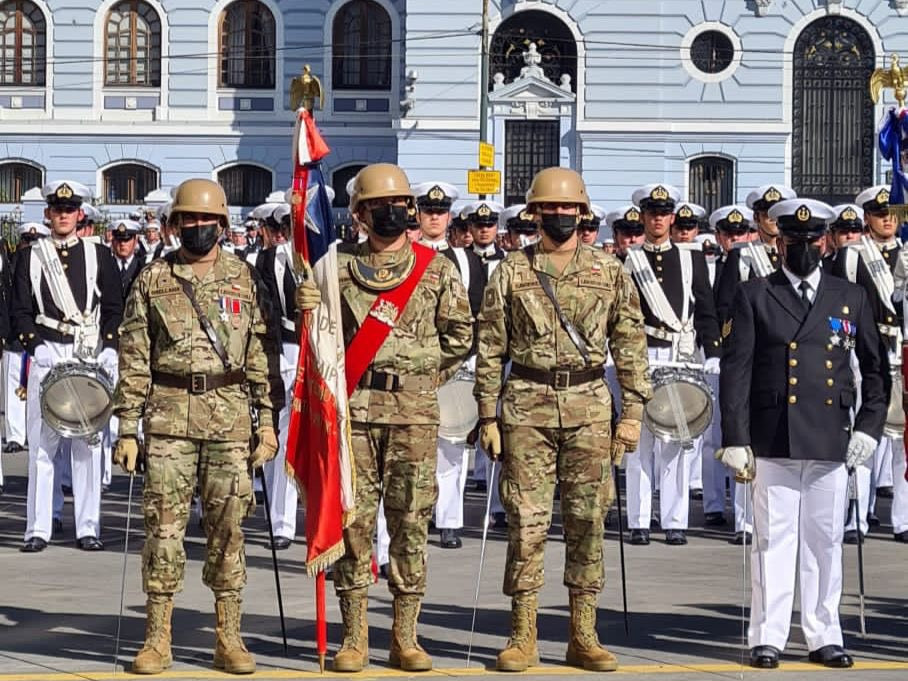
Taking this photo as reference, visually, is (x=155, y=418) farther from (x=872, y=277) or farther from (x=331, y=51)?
(x=331, y=51)

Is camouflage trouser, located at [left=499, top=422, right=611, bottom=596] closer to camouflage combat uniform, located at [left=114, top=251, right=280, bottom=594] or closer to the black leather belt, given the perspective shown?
camouflage combat uniform, located at [left=114, top=251, right=280, bottom=594]

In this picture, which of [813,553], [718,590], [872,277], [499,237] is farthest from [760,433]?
[499,237]

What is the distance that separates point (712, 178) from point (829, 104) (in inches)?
115

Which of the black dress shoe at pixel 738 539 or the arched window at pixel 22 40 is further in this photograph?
the arched window at pixel 22 40

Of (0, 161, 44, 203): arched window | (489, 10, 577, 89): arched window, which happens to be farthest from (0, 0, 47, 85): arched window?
(489, 10, 577, 89): arched window

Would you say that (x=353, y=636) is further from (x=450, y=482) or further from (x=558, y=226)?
(x=450, y=482)

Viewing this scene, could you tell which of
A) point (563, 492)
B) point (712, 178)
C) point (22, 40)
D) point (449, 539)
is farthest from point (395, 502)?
point (22, 40)

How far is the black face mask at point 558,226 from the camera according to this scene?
383 inches

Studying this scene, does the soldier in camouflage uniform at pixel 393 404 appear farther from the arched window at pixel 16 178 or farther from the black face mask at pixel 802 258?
the arched window at pixel 16 178

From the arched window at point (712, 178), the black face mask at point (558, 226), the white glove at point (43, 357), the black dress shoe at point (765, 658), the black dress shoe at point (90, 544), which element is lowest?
the black dress shoe at point (765, 658)

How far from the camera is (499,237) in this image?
712 inches

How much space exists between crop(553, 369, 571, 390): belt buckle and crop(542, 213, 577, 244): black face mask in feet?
2.02

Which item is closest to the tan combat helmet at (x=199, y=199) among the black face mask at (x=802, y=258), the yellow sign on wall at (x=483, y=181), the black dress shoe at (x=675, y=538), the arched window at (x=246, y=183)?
the black face mask at (x=802, y=258)

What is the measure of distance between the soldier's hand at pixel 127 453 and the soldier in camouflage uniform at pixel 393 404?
3.21 feet
